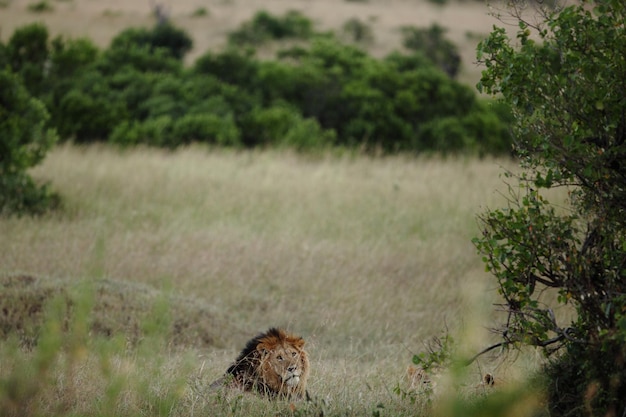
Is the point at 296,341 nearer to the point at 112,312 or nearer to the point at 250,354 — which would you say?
the point at 250,354

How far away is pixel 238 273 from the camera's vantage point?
34.1 feet

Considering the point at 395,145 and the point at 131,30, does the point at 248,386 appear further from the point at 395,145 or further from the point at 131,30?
the point at 131,30

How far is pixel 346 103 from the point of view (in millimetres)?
20766

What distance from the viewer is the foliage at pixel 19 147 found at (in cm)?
1248

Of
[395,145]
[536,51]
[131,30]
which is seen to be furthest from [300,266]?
[131,30]

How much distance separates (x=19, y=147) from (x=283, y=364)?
31.2 feet

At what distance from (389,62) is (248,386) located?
1905cm

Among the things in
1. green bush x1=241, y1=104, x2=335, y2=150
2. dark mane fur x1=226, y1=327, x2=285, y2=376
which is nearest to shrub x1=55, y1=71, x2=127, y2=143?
green bush x1=241, y1=104, x2=335, y2=150

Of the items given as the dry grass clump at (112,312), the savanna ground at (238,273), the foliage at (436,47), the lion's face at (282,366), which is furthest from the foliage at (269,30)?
the lion's face at (282,366)

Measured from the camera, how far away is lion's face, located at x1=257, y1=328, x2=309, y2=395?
16.0 ft

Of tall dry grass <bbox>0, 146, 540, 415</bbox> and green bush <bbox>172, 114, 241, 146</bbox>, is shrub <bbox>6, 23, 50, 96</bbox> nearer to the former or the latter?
green bush <bbox>172, 114, 241, 146</bbox>

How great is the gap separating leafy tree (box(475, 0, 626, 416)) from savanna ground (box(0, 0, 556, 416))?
52cm

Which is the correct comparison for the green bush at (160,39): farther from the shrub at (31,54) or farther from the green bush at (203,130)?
the green bush at (203,130)

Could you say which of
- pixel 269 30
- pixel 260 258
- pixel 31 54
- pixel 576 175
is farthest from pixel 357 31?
pixel 576 175
